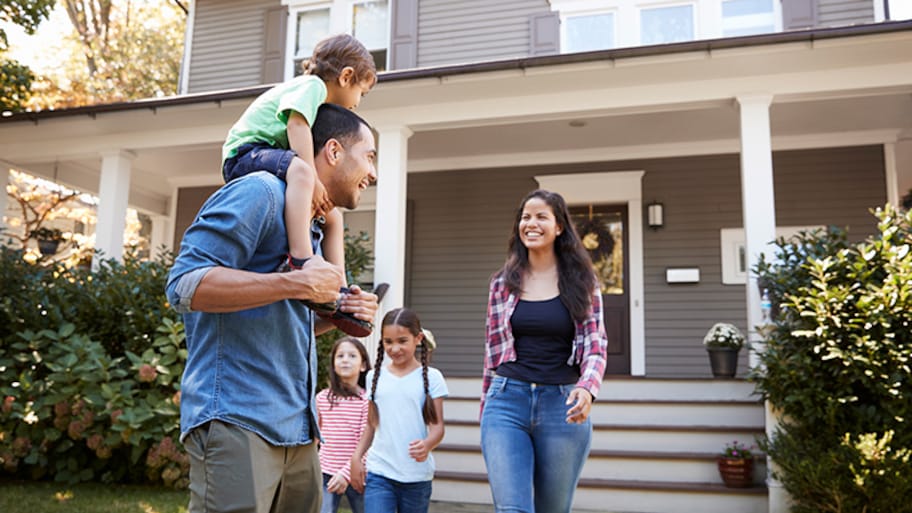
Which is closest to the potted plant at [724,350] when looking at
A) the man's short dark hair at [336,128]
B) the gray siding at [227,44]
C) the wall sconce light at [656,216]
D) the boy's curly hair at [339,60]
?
the wall sconce light at [656,216]

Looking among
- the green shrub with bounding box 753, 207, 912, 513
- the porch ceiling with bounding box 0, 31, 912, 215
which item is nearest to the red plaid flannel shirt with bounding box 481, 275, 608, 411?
the green shrub with bounding box 753, 207, 912, 513

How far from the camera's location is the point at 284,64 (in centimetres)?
1045

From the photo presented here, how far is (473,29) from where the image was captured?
31.9ft

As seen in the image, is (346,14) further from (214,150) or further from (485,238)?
(485,238)

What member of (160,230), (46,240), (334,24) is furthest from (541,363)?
(46,240)

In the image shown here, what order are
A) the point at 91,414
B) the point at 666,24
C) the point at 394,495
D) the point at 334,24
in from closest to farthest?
the point at 394,495
the point at 91,414
the point at 666,24
the point at 334,24

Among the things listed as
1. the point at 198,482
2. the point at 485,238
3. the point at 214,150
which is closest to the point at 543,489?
the point at 198,482

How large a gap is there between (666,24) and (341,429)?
24.0 ft

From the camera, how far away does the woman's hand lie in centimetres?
266

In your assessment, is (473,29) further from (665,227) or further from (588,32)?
(665,227)

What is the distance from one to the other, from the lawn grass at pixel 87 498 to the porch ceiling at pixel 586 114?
3.94 metres

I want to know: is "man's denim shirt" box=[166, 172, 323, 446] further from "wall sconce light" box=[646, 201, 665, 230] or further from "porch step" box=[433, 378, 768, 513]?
"wall sconce light" box=[646, 201, 665, 230]

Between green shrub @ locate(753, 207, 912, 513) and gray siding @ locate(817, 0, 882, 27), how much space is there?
14.2 feet

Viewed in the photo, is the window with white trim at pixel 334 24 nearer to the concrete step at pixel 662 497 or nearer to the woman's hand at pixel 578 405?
the concrete step at pixel 662 497
